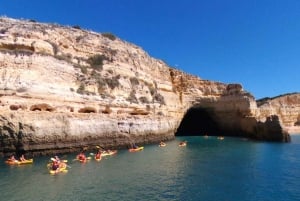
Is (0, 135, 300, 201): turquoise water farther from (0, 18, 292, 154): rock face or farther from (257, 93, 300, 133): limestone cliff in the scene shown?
(257, 93, 300, 133): limestone cliff

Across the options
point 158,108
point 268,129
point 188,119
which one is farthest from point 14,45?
point 188,119

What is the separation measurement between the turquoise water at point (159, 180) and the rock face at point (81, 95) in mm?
2694

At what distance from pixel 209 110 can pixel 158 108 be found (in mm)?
14172

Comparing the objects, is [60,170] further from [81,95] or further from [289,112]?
[289,112]

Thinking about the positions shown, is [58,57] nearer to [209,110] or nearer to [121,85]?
[121,85]

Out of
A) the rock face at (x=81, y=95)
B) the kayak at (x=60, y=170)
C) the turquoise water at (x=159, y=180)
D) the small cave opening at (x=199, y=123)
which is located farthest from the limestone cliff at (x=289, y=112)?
the kayak at (x=60, y=170)

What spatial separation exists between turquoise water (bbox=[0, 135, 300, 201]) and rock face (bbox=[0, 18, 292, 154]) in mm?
2694

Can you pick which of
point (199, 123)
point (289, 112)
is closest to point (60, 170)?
point (199, 123)

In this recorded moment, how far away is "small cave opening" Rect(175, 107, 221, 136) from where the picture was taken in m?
49.8

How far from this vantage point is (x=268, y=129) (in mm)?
36531

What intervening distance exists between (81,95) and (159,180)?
13.8 metres

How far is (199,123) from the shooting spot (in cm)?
5403

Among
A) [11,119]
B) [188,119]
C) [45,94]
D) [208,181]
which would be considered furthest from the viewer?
[188,119]

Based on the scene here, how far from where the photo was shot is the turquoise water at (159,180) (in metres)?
13.5
